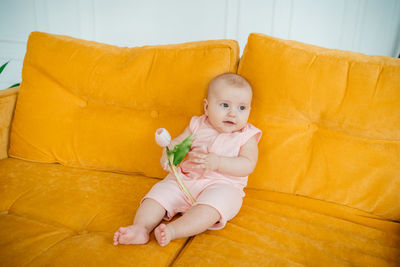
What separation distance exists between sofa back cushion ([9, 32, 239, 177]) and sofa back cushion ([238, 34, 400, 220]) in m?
0.22

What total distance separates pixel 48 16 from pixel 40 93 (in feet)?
4.04

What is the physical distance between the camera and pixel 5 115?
1.42 m

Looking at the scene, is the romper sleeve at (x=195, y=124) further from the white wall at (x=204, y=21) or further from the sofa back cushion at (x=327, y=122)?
the white wall at (x=204, y=21)

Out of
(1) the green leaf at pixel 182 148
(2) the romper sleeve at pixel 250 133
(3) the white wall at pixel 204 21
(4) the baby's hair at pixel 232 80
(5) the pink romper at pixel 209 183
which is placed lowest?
(5) the pink romper at pixel 209 183

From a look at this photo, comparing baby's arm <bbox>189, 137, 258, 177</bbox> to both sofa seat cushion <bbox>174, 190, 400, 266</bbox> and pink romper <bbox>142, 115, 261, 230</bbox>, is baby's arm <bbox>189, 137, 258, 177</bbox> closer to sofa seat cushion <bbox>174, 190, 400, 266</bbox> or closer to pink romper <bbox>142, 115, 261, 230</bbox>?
pink romper <bbox>142, 115, 261, 230</bbox>

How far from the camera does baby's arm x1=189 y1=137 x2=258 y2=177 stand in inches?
38.4

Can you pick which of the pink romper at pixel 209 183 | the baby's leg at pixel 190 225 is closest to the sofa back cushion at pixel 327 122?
the pink romper at pixel 209 183

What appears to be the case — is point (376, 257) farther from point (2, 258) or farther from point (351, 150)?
point (2, 258)

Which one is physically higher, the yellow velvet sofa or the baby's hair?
the baby's hair

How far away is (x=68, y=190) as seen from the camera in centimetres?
116

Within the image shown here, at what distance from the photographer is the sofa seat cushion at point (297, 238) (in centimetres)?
81

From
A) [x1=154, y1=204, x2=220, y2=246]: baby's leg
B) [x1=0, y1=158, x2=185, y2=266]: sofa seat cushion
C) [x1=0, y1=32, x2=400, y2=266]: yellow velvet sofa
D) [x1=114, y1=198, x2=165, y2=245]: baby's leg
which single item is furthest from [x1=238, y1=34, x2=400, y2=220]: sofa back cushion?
[x1=0, y1=158, x2=185, y2=266]: sofa seat cushion

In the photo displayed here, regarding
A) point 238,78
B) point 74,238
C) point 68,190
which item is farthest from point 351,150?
point 68,190

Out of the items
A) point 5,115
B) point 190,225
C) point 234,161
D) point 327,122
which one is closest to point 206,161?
point 234,161
